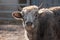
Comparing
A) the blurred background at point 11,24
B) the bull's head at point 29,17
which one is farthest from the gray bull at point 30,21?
the blurred background at point 11,24

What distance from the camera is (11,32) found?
845cm

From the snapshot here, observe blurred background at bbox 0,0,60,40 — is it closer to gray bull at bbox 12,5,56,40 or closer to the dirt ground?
the dirt ground

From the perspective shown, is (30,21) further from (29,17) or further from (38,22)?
(38,22)

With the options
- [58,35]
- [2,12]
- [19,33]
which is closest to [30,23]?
[58,35]

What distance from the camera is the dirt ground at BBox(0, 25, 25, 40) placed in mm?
7699

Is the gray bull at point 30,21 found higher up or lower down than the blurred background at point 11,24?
higher up

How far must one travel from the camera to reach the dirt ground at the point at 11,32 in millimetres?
7699

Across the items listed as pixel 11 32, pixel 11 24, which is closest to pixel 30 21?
pixel 11 32

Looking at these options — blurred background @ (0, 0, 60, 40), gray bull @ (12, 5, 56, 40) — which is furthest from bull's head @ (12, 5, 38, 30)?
blurred background @ (0, 0, 60, 40)

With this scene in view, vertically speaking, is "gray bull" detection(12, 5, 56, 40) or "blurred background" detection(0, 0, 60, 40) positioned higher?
"gray bull" detection(12, 5, 56, 40)

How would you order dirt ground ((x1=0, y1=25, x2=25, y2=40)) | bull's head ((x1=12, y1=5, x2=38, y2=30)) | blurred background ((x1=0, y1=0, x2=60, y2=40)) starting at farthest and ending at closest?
blurred background ((x1=0, y1=0, x2=60, y2=40)), dirt ground ((x1=0, y1=25, x2=25, y2=40)), bull's head ((x1=12, y1=5, x2=38, y2=30))

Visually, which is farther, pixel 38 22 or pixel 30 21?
pixel 38 22

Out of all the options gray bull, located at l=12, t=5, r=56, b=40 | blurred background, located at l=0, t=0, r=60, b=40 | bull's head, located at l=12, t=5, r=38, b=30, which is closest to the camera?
bull's head, located at l=12, t=5, r=38, b=30

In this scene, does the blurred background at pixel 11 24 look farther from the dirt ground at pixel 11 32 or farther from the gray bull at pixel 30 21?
the gray bull at pixel 30 21
